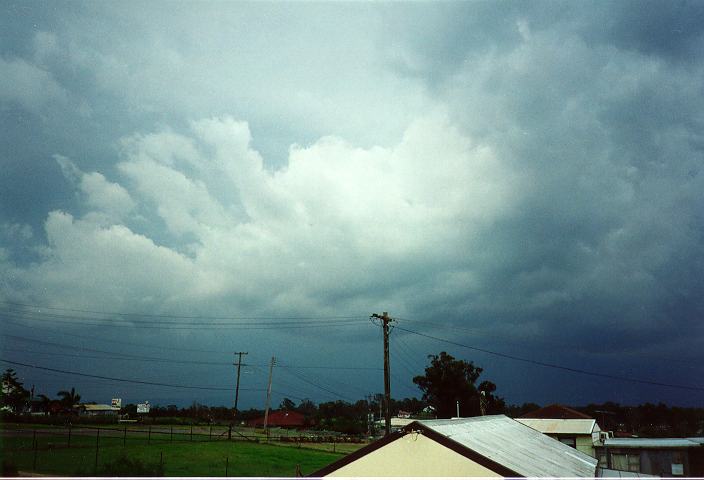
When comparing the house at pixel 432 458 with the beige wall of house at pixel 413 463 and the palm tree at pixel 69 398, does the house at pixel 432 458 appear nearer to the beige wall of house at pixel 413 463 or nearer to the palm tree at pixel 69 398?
the beige wall of house at pixel 413 463

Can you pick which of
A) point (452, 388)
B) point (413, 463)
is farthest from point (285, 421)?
point (413, 463)

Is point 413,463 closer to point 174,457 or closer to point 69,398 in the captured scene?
point 174,457

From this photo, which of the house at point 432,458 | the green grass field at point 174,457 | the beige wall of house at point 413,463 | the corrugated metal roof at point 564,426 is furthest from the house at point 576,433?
the beige wall of house at point 413,463

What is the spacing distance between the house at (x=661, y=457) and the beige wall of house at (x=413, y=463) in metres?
17.0

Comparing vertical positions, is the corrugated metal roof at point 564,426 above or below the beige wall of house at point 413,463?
Answer: below

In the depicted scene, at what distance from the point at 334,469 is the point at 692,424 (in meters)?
100

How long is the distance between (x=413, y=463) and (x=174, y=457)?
30536mm

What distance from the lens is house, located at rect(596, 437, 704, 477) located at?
24531 mm

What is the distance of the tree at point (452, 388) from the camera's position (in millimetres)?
79938

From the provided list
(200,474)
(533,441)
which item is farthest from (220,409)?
(533,441)

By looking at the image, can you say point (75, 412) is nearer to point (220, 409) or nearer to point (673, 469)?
point (220, 409)

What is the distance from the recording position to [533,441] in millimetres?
23328

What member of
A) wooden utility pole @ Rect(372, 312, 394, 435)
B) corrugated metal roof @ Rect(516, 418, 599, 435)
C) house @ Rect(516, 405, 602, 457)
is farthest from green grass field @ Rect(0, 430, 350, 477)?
house @ Rect(516, 405, 602, 457)

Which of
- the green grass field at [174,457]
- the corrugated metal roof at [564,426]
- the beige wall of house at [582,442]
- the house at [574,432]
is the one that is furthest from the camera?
the corrugated metal roof at [564,426]
